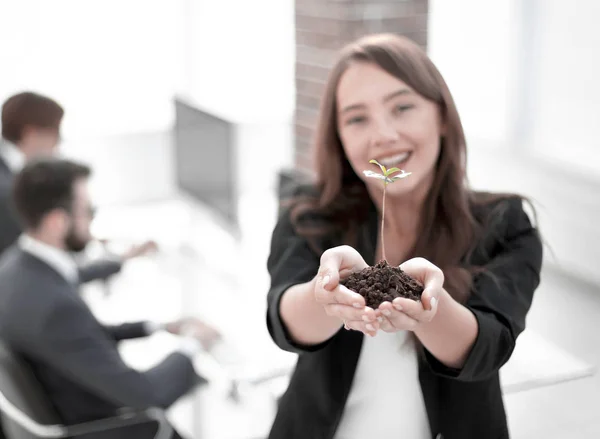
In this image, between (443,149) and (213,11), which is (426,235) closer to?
(443,149)

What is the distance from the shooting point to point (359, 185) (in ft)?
3.93

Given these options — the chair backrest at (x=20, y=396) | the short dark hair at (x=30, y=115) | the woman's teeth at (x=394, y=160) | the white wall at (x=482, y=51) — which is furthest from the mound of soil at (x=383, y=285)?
the white wall at (x=482, y=51)

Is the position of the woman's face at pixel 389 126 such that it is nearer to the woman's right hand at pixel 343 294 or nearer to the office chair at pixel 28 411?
the woman's right hand at pixel 343 294

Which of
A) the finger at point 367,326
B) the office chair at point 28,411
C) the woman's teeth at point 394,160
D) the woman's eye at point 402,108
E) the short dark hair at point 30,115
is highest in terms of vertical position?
the woman's eye at point 402,108

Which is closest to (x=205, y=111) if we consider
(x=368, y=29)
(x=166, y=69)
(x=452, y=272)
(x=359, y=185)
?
(x=368, y=29)

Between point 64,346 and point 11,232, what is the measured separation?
3.73 ft

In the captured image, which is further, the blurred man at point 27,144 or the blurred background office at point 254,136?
the blurred man at point 27,144

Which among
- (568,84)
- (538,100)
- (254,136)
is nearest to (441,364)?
(568,84)

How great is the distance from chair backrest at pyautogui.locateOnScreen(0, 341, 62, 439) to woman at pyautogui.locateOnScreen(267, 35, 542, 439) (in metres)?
0.85

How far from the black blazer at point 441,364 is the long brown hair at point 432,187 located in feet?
0.11

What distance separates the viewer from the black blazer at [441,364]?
110 cm

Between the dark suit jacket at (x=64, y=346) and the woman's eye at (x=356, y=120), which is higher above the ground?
the woman's eye at (x=356, y=120)

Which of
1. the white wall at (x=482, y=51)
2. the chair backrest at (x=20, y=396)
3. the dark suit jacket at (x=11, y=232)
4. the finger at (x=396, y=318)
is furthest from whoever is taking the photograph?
the white wall at (x=482, y=51)

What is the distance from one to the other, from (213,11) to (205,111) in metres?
2.63
